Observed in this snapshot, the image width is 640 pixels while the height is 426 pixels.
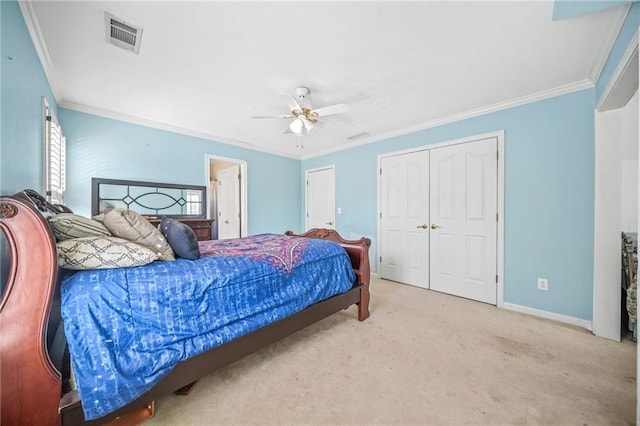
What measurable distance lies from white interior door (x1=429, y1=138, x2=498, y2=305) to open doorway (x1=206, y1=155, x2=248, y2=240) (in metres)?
3.29

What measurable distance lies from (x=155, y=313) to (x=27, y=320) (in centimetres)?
43

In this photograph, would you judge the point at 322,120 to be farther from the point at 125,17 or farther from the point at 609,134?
the point at 609,134

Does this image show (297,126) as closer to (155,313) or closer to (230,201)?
(155,313)

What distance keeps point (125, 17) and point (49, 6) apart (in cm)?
44

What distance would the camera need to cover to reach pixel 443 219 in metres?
3.35

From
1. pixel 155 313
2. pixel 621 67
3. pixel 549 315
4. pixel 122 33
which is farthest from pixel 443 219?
pixel 122 33

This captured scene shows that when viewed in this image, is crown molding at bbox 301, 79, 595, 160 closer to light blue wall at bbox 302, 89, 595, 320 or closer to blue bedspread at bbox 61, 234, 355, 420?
light blue wall at bbox 302, 89, 595, 320

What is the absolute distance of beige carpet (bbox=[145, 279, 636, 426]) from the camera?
1.33m

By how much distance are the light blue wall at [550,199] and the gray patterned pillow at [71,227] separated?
3.79 meters

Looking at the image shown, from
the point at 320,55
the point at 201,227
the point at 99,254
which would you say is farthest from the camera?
the point at 201,227

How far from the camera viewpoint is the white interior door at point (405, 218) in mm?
3561

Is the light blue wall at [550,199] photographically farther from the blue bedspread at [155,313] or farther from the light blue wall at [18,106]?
the light blue wall at [18,106]

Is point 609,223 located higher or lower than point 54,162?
lower

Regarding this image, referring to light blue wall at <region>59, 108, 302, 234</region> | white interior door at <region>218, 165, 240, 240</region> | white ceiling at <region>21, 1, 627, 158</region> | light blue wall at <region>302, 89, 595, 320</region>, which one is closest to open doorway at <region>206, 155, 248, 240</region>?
white interior door at <region>218, 165, 240, 240</region>
